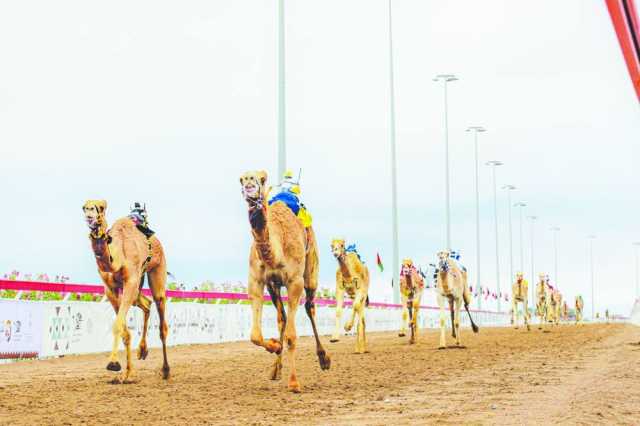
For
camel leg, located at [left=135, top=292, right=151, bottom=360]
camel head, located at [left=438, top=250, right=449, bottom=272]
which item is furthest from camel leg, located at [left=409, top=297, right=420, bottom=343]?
camel leg, located at [left=135, top=292, right=151, bottom=360]

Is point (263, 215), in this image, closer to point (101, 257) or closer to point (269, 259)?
point (269, 259)

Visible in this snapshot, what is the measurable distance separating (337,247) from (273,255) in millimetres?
11919

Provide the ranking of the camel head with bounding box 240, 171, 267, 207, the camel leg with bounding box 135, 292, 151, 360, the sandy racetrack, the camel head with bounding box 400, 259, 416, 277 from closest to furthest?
the sandy racetrack, the camel head with bounding box 240, 171, 267, 207, the camel leg with bounding box 135, 292, 151, 360, the camel head with bounding box 400, 259, 416, 277

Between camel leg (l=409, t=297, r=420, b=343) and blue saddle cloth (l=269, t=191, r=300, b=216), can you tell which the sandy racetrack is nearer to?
blue saddle cloth (l=269, t=191, r=300, b=216)

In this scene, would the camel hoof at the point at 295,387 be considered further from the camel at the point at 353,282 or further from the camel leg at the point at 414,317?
the camel leg at the point at 414,317

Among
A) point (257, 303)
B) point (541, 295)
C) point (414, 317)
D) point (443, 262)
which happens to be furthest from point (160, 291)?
point (541, 295)

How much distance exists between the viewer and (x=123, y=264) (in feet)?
46.6

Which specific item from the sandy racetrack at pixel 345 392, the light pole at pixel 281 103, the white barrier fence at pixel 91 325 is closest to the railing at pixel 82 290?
the white barrier fence at pixel 91 325

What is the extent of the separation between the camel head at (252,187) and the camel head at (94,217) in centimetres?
280

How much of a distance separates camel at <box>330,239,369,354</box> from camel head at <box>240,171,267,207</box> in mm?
12397

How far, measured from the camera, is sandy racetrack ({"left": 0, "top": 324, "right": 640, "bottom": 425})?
10.1m

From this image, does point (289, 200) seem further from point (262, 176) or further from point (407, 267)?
point (407, 267)

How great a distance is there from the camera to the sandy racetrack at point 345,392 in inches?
398

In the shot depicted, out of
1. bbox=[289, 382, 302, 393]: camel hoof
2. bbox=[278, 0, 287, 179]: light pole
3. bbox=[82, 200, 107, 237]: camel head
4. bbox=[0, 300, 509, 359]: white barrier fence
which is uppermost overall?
bbox=[278, 0, 287, 179]: light pole
